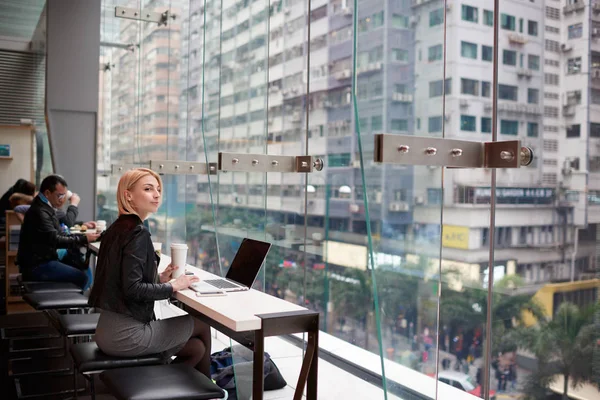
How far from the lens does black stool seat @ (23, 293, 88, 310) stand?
12.1 feet

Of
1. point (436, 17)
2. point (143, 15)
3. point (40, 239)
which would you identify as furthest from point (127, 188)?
point (143, 15)

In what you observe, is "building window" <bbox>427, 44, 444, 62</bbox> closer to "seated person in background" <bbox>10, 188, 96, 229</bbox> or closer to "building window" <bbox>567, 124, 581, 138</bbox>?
"building window" <bbox>567, 124, 581, 138</bbox>

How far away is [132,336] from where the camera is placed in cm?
262

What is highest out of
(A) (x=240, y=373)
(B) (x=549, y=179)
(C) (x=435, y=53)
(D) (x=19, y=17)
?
(D) (x=19, y=17)

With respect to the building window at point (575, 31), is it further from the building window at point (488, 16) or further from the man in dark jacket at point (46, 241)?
the man in dark jacket at point (46, 241)

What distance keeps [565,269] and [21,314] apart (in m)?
4.87

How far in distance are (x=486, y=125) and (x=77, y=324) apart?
7.57 ft

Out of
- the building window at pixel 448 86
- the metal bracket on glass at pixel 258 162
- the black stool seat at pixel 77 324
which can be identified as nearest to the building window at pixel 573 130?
the building window at pixel 448 86

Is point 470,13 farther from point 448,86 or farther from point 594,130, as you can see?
point 594,130

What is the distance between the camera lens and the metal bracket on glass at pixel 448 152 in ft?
6.13

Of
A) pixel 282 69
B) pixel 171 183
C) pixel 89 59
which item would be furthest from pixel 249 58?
pixel 89 59

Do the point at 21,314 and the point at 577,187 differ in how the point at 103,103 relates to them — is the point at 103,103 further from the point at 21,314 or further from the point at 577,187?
the point at 577,187

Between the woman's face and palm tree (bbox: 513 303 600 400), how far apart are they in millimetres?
2118

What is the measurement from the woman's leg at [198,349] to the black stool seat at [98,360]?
0.69 ft
